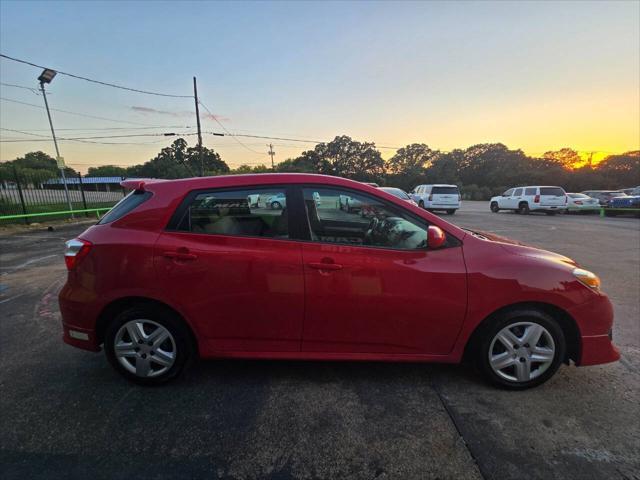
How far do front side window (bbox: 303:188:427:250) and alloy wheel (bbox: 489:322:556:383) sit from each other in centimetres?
98

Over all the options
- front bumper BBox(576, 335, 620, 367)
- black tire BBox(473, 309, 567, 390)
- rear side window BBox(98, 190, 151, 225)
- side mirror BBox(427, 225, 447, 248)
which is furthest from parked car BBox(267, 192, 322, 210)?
front bumper BBox(576, 335, 620, 367)

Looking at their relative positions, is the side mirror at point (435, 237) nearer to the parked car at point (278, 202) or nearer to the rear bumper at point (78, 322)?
the parked car at point (278, 202)

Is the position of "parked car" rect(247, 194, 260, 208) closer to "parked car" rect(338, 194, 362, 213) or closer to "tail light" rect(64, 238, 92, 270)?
"parked car" rect(338, 194, 362, 213)

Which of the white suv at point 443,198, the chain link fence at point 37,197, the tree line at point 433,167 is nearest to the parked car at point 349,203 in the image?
the chain link fence at point 37,197

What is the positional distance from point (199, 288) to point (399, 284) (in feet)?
4.98

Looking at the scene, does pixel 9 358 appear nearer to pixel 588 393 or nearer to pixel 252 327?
pixel 252 327

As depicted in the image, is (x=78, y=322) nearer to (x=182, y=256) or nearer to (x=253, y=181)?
(x=182, y=256)

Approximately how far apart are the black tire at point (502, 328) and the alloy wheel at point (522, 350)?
0.8 inches

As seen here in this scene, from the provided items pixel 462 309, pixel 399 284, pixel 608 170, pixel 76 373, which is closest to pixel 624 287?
pixel 462 309

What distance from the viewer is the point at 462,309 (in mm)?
2586

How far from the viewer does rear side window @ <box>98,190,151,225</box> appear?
9.14 ft

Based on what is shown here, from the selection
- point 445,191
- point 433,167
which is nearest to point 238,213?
point 445,191

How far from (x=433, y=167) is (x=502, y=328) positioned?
7740 cm

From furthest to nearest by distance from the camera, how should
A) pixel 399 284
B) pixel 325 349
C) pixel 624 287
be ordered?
pixel 624 287, pixel 325 349, pixel 399 284
